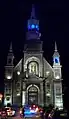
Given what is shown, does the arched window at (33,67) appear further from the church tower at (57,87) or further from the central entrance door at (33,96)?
the central entrance door at (33,96)

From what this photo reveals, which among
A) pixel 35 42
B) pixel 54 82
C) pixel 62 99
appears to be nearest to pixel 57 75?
pixel 54 82

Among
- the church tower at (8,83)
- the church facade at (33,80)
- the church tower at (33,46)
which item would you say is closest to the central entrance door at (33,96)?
the church facade at (33,80)

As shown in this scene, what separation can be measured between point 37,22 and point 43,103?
2207cm

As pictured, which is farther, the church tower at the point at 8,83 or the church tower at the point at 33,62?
the church tower at the point at 33,62

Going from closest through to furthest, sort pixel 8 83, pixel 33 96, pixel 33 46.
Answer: pixel 33 96 < pixel 8 83 < pixel 33 46

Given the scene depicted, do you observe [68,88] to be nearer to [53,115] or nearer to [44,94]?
[44,94]

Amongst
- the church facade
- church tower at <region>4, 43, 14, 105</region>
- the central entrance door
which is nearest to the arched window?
the church facade

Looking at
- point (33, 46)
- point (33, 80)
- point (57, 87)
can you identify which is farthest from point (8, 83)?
point (57, 87)

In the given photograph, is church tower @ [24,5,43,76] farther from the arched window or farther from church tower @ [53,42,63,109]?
church tower @ [53,42,63,109]

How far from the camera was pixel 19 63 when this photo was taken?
6694 cm

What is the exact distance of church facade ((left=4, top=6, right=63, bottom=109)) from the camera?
210 ft

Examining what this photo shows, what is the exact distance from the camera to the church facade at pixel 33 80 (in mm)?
64125

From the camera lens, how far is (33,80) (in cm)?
6425

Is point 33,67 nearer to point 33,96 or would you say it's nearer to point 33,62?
point 33,62
